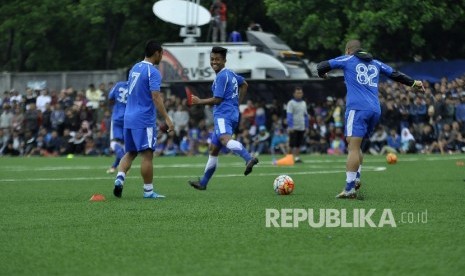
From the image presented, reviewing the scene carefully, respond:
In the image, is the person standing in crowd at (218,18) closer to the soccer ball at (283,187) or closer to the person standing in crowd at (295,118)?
the person standing in crowd at (295,118)

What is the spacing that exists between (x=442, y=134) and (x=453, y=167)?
959 cm

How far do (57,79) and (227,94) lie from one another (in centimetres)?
2521

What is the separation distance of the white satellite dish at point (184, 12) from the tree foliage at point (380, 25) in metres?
3.19

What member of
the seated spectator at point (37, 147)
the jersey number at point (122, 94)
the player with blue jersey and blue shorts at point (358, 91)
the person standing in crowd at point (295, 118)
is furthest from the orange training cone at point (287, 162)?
the seated spectator at point (37, 147)

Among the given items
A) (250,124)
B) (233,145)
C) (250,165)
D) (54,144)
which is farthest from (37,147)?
(250,165)

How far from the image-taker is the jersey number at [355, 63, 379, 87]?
14.2 meters

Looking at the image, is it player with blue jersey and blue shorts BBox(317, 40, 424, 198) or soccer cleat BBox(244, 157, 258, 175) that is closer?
player with blue jersey and blue shorts BBox(317, 40, 424, 198)

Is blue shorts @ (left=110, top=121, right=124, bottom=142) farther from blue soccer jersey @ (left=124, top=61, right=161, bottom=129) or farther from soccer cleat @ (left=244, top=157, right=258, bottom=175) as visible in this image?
blue soccer jersey @ (left=124, top=61, right=161, bottom=129)

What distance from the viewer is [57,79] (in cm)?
4059

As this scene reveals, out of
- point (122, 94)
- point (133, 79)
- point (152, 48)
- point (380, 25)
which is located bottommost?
point (122, 94)

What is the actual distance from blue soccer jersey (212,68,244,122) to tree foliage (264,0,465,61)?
1996 centimetres

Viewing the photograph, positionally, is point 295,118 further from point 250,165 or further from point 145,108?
point 145,108

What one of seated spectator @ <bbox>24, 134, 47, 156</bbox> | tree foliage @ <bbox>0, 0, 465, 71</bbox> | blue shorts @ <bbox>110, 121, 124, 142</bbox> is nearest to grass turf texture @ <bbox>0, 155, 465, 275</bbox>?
blue shorts @ <bbox>110, 121, 124, 142</bbox>

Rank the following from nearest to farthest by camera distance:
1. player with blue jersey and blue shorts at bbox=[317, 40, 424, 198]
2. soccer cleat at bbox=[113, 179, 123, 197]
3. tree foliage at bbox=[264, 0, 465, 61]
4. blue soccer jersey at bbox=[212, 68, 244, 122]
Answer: player with blue jersey and blue shorts at bbox=[317, 40, 424, 198], soccer cleat at bbox=[113, 179, 123, 197], blue soccer jersey at bbox=[212, 68, 244, 122], tree foliage at bbox=[264, 0, 465, 61]
